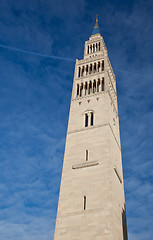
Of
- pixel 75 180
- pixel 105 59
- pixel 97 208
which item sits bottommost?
pixel 97 208

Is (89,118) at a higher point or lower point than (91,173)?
higher

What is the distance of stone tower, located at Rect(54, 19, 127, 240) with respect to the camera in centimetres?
2745

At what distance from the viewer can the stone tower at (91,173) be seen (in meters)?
27.5

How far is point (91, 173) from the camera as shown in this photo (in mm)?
31672

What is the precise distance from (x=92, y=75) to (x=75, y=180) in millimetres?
21482

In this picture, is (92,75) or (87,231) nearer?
(87,231)

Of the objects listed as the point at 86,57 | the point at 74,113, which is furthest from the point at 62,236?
the point at 86,57

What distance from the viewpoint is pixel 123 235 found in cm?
2994

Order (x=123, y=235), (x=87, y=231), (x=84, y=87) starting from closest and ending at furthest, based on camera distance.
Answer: (x=87, y=231) < (x=123, y=235) < (x=84, y=87)

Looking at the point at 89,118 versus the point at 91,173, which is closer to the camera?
the point at 91,173

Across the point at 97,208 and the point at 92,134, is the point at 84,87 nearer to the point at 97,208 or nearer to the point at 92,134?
the point at 92,134

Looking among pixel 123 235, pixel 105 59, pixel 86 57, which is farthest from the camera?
pixel 86 57

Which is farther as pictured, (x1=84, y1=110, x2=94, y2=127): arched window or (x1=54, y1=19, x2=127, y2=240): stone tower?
(x1=84, y1=110, x2=94, y2=127): arched window

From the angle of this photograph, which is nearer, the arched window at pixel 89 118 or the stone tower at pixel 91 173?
the stone tower at pixel 91 173
